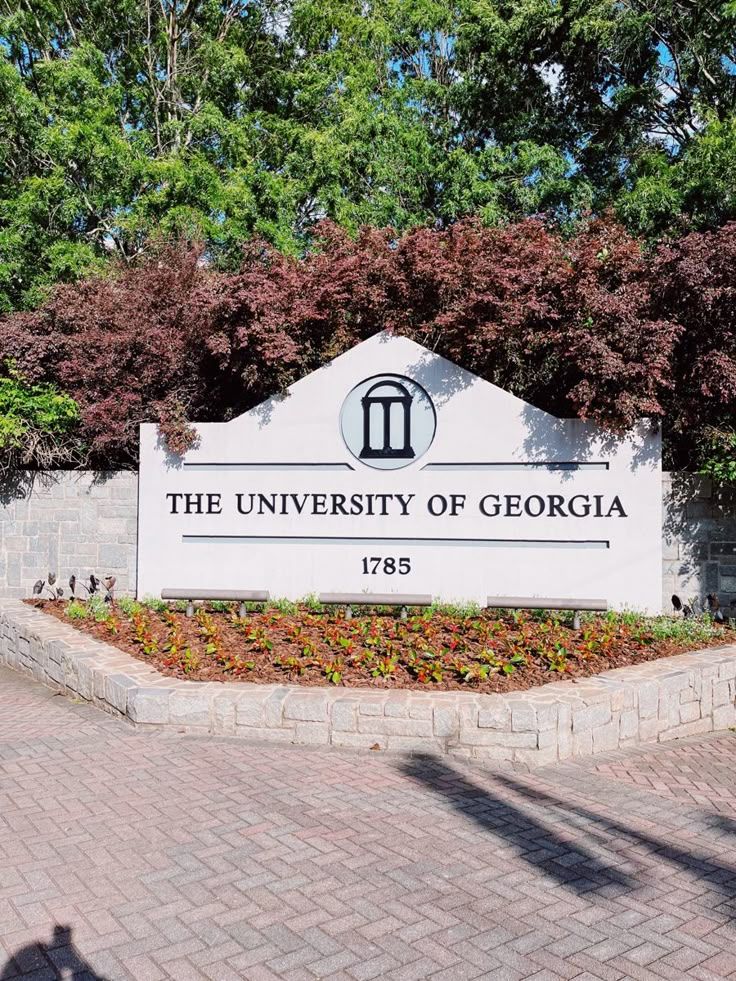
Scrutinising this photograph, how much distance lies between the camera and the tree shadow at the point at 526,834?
146 inches

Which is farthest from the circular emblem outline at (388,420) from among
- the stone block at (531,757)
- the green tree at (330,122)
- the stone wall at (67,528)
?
the green tree at (330,122)

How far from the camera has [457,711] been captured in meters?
5.39

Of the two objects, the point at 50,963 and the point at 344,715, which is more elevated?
the point at 344,715

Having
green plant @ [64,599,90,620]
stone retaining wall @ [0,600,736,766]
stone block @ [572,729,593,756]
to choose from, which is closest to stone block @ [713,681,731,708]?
stone retaining wall @ [0,600,736,766]

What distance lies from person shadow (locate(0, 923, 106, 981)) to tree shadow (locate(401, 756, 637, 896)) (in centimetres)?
204

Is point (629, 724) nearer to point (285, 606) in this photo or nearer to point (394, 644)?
point (394, 644)

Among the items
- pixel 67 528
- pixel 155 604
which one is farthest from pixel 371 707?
pixel 67 528

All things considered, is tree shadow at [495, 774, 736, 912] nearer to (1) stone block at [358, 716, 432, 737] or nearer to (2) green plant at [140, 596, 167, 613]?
(1) stone block at [358, 716, 432, 737]

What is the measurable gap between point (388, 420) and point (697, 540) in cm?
372

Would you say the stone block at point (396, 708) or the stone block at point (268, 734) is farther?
the stone block at point (268, 734)

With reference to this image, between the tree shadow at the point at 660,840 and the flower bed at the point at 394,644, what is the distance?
3.91ft

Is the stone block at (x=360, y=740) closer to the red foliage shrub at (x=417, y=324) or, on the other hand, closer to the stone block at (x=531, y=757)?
the stone block at (x=531, y=757)

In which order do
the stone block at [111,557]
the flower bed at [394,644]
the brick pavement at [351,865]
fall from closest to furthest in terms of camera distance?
the brick pavement at [351,865] → the flower bed at [394,644] → the stone block at [111,557]

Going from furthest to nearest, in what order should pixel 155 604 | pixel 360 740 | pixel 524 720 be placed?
pixel 155 604, pixel 360 740, pixel 524 720
